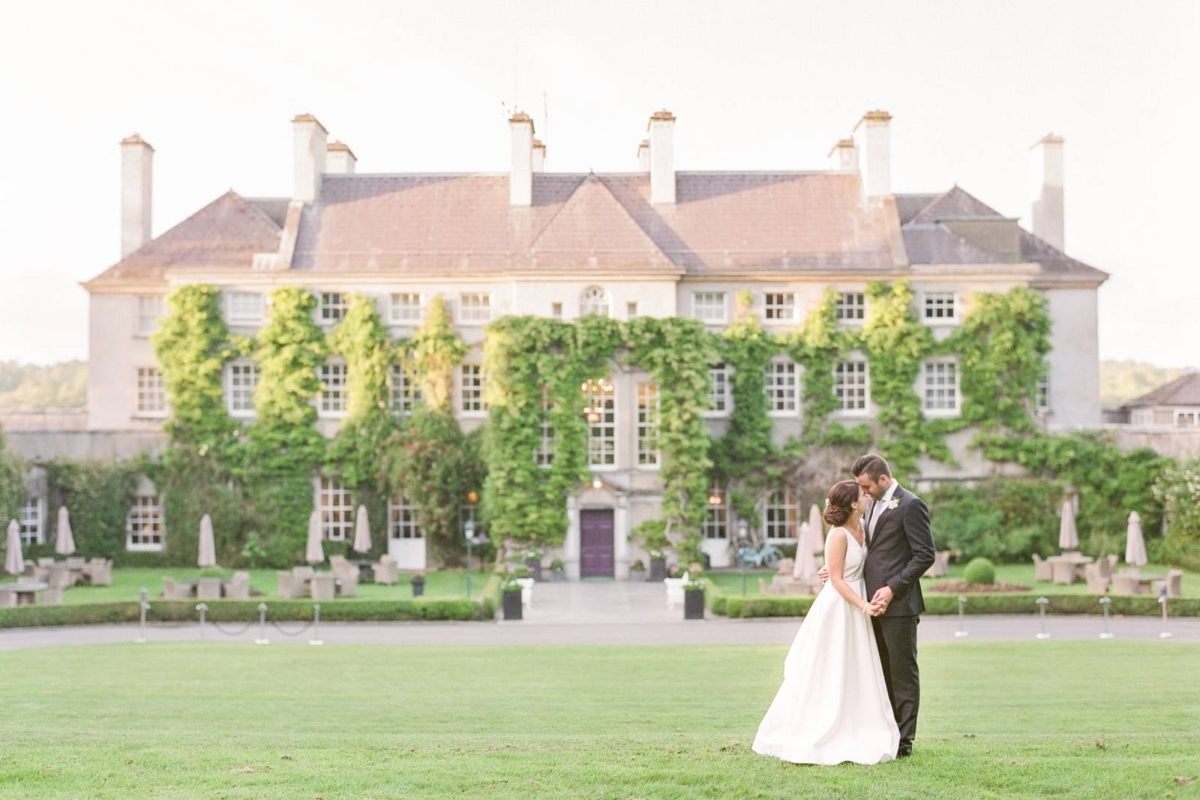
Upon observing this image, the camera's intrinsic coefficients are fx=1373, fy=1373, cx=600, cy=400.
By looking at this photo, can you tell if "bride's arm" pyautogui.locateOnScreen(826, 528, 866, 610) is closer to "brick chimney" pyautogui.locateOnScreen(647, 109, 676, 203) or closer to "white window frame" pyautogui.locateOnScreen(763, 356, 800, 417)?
"white window frame" pyautogui.locateOnScreen(763, 356, 800, 417)

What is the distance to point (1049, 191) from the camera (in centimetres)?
4322

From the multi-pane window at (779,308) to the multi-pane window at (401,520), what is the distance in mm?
11424

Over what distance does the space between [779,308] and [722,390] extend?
114 inches

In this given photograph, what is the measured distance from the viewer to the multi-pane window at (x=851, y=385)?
38.8m

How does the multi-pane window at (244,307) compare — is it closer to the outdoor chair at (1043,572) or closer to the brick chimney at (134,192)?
the brick chimney at (134,192)

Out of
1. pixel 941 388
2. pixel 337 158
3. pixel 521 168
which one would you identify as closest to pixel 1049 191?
pixel 941 388

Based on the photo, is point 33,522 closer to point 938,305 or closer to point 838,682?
point 938,305

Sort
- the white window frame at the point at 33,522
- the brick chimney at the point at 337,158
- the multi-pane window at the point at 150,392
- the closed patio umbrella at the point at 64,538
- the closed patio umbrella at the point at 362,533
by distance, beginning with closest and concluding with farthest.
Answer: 1. the closed patio umbrella at the point at 64,538
2. the closed patio umbrella at the point at 362,533
3. the white window frame at the point at 33,522
4. the multi-pane window at the point at 150,392
5. the brick chimney at the point at 337,158

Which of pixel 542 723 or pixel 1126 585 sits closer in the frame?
pixel 542 723

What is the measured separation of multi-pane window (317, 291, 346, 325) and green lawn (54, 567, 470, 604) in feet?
23.7

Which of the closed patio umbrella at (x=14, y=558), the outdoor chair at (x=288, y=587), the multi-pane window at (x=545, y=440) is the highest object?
the multi-pane window at (x=545, y=440)

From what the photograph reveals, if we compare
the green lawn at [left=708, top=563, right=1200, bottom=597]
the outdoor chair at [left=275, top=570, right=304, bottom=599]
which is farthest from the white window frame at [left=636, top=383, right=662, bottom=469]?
the outdoor chair at [left=275, top=570, right=304, bottom=599]

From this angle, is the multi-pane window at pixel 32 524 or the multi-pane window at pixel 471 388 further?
the multi-pane window at pixel 471 388

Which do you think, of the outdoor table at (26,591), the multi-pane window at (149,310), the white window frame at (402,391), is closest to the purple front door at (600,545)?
the white window frame at (402,391)
